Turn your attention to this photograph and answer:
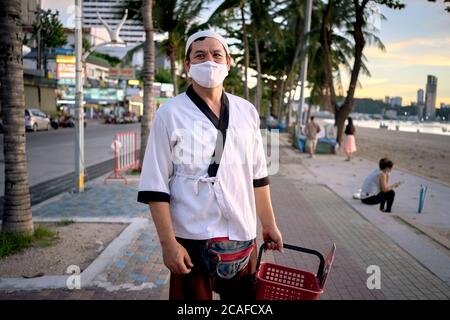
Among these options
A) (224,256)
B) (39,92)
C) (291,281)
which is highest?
(39,92)

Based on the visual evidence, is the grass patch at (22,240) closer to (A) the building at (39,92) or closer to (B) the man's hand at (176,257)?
(B) the man's hand at (176,257)

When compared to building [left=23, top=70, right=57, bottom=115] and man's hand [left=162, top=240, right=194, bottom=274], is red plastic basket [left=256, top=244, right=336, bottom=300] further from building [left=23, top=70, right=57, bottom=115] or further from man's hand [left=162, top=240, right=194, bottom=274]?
building [left=23, top=70, right=57, bottom=115]

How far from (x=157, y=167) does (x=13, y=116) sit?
354 cm

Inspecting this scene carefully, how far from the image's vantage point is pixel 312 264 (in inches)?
199

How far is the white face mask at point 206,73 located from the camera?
236 centimetres

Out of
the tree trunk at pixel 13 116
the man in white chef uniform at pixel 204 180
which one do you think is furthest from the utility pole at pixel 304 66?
the man in white chef uniform at pixel 204 180

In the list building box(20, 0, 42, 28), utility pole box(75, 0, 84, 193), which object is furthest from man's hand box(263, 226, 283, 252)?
utility pole box(75, 0, 84, 193)

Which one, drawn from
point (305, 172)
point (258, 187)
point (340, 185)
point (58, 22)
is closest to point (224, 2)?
point (305, 172)

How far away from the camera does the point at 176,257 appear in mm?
2189

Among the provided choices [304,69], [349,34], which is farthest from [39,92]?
[349,34]

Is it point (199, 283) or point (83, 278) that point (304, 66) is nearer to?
point (83, 278)

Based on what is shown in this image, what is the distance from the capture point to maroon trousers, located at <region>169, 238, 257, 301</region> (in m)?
2.35

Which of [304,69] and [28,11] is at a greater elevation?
[304,69]
